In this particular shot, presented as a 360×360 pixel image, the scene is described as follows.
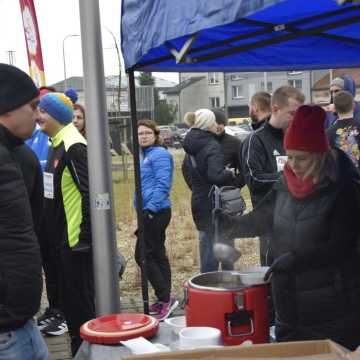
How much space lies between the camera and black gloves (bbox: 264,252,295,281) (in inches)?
80.2

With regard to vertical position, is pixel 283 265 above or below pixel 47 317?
above

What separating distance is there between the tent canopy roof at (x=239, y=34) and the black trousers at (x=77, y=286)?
118 centimetres

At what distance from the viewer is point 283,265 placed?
2.05 metres

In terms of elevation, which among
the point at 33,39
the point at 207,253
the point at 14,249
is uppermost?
the point at 33,39

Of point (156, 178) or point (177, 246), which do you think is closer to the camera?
point (156, 178)

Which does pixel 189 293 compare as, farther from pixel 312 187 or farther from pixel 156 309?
pixel 156 309

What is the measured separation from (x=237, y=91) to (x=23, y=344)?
66436 mm

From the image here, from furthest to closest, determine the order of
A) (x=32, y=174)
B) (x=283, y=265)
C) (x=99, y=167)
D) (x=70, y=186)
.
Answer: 1. (x=70, y=186)
2. (x=99, y=167)
3. (x=32, y=174)
4. (x=283, y=265)

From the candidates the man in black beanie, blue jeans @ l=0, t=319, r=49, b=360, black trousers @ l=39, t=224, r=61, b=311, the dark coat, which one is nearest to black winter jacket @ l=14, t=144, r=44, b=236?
the man in black beanie

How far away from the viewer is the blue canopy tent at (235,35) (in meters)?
2.05

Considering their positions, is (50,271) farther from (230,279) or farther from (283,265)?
(283,265)

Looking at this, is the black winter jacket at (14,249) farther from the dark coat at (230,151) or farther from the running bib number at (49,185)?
the dark coat at (230,151)

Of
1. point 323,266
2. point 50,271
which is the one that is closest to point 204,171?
point 50,271

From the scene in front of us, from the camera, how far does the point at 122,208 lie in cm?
1116
